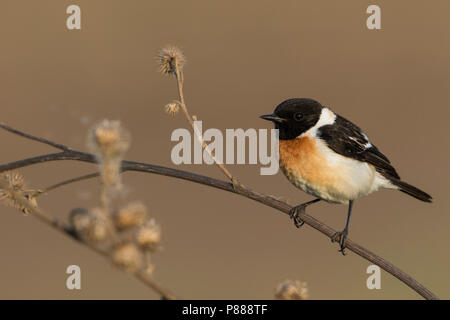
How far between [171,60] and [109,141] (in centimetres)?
107

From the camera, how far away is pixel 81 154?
173 centimetres

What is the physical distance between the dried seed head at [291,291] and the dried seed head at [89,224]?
484mm

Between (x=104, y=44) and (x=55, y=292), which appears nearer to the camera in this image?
(x=55, y=292)

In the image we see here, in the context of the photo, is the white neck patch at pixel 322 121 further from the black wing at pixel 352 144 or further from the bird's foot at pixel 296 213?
the bird's foot at pixel 296 213

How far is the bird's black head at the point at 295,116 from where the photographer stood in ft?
11.4

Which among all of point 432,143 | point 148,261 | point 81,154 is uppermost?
point 432,143

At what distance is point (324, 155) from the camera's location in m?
3.45

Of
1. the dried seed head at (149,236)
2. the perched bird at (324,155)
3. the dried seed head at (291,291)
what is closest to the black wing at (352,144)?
the perched bird at (324,155)

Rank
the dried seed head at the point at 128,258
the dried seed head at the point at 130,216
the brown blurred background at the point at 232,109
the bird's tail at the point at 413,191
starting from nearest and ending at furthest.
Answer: the dried seed head at the point at 128,258, the dried seed head at the point at 130,216, the bird's tail at the point at 413,191, the brown blurred background at the point at 232,109

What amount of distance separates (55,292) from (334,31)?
29.8ft

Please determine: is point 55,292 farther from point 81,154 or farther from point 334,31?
point 334,31

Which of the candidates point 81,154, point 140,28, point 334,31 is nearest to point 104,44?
point 140,28

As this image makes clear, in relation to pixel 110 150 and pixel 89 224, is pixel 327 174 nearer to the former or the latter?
pixel 110 150

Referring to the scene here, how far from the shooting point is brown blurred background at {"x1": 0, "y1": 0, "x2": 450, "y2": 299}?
8172mm
